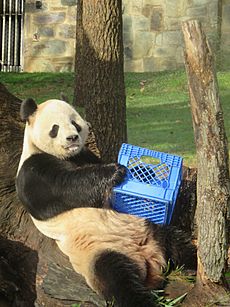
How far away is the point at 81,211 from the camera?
14.3 ft

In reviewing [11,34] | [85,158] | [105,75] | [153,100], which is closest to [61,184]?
[85,158]

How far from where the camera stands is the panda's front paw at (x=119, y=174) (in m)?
4.17

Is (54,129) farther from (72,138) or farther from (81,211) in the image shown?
(81,211)

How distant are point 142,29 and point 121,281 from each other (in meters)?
10.8

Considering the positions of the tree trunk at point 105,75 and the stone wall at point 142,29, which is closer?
the tree trunk at point 105,75

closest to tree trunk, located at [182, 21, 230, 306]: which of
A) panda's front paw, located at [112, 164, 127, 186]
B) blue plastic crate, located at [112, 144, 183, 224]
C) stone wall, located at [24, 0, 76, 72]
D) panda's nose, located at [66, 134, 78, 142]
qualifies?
blue plastic crate, located at [112, 144, 183, 224]

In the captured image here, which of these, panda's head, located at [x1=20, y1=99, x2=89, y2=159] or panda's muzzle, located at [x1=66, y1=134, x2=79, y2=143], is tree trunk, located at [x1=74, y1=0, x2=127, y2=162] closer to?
panda's head, located at [x1=20, y1=99, x2=89, y2=159]

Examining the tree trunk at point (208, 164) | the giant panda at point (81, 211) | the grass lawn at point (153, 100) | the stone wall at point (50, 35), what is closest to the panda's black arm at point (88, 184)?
the giant panda at point (81, 211)

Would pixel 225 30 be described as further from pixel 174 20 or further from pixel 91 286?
pixel 91 286

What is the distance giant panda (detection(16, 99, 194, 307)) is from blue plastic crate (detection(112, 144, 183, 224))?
0.23 ft

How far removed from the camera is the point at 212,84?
145 inches

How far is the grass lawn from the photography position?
9125 millimetres

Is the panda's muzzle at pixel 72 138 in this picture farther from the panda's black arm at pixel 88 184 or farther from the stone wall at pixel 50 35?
the stone wall at pixel 50 35

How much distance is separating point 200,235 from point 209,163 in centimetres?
43
